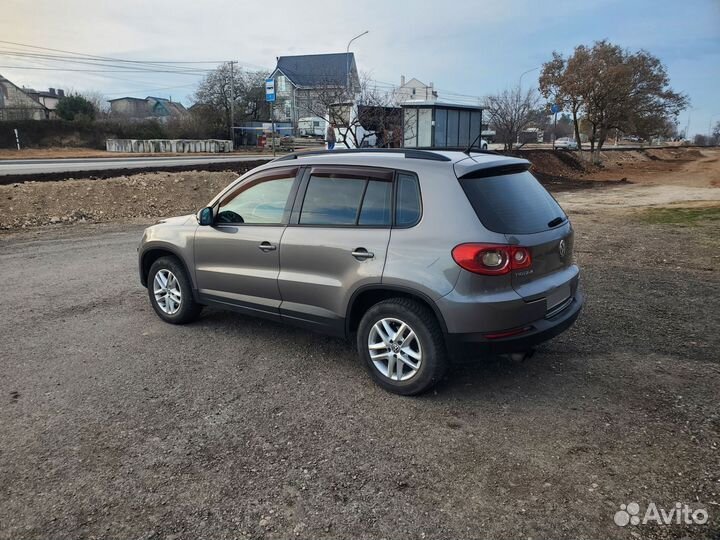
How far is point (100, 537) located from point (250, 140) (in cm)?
5653

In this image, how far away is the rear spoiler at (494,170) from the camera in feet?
12.8

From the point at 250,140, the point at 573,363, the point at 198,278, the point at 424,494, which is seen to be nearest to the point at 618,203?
the point at 573,363

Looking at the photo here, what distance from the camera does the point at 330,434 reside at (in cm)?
354

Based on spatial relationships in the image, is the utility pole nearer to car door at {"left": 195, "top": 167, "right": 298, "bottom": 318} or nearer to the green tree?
the green tree

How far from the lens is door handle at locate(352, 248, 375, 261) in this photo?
398 centimetres

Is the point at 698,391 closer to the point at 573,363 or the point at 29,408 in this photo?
the point at 573,363

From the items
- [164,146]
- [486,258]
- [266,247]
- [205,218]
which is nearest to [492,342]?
[486,258]

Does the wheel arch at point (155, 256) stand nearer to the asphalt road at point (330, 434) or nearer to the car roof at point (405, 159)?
the asphalt road at point (330, 434)

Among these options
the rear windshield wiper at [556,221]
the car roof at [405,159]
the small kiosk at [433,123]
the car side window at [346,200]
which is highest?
the small kiosk at [433,123]

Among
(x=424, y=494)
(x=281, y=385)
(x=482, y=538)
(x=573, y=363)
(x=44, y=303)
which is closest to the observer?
(x=482, y=538)

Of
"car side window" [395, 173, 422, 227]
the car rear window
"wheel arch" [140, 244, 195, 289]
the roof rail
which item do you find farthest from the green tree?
the car rear window

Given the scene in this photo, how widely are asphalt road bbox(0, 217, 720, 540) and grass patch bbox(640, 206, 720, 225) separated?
26.3 feet

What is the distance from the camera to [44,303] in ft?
21.1

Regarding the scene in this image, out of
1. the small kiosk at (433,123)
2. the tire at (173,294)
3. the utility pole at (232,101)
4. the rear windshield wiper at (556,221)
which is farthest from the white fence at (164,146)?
the rear windshield wiper at (556,221)
